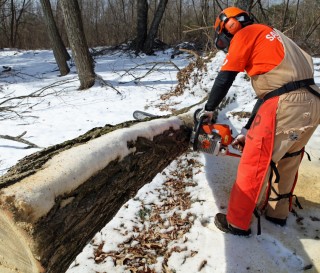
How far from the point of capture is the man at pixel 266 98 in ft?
7.07

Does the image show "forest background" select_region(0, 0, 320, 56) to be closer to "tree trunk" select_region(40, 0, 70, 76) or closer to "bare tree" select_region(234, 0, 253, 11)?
"tree trunk" select_region(40, 0, 70, 76)

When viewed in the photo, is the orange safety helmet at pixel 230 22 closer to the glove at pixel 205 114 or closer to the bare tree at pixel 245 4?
the glove at pixel 205 114

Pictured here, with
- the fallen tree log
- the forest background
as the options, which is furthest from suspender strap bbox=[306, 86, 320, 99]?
the forest background

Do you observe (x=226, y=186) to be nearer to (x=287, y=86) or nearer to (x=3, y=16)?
(x=287, y=86)

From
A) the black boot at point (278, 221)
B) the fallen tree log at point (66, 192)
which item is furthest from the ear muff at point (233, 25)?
the black boot at point (278, 221)

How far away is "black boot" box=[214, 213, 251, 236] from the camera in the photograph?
2.42 metres

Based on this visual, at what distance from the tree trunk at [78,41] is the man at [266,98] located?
16.6 feet

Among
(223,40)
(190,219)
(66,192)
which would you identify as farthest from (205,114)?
(66,192)

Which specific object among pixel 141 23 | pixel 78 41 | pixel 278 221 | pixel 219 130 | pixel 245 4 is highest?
pixel 245 4

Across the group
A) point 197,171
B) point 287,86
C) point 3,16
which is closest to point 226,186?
point 197,171

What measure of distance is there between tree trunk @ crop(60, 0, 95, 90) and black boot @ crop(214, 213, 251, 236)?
537 centimetres

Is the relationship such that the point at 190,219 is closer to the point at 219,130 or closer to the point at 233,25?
the point at 219,130

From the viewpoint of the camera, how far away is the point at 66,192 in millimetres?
1479

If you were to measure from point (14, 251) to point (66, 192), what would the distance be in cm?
35
